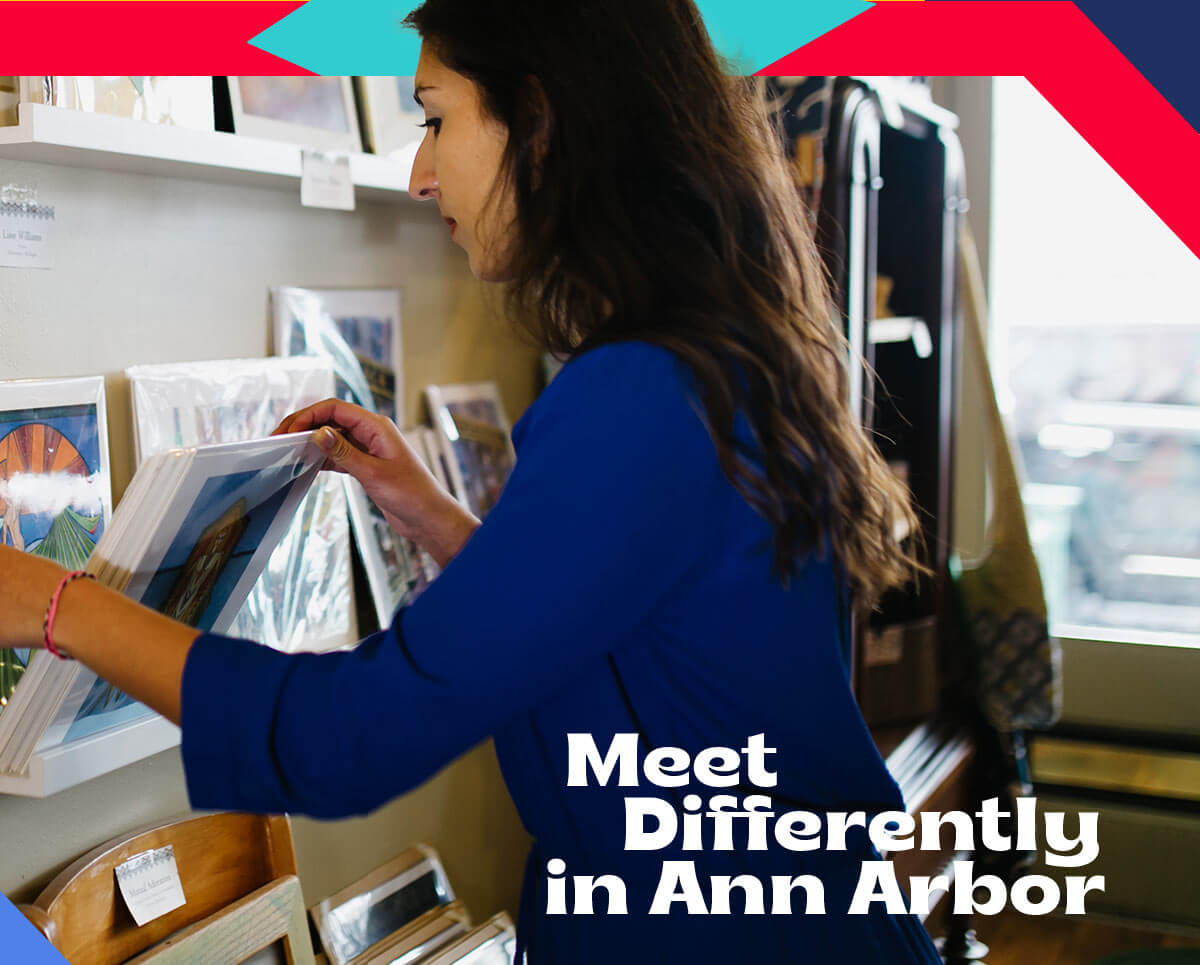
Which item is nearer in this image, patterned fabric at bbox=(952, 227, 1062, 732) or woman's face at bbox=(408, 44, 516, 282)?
woman's face at bbox=(408, 44, 516, 282)

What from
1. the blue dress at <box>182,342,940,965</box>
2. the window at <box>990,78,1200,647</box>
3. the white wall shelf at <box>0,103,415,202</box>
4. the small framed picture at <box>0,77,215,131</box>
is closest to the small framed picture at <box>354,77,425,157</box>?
the white wall shelf at <box>0,103,415,202</box>

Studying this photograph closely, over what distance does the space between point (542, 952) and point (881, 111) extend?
1.79 meters

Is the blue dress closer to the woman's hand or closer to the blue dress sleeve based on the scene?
the blue dress sleeve

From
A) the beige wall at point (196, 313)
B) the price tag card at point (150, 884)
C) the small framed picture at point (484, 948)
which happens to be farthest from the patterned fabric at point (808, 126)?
the price tag card at point (150, 884)

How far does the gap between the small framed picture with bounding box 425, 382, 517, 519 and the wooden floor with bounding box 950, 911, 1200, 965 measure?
187 cm

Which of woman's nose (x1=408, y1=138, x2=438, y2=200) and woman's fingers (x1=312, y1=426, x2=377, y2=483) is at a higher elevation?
woman's nose (x1=408, y1=138, x2=438, y2=200)

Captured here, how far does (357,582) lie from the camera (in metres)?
1.75

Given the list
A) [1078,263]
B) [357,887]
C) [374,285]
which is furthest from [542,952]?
[1078,263]

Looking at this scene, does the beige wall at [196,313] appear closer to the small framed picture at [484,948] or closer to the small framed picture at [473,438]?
the small framed picture at [473,438]

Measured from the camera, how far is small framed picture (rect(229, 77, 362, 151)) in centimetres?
146

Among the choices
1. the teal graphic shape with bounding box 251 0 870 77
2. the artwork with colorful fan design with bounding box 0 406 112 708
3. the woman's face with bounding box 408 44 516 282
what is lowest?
the artwork with colorful fan design with bounding box 0 406 112 708

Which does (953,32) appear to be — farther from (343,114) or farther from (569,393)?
(569,393)

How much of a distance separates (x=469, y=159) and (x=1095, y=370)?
9.95 ft

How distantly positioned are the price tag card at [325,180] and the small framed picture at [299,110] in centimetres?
9
